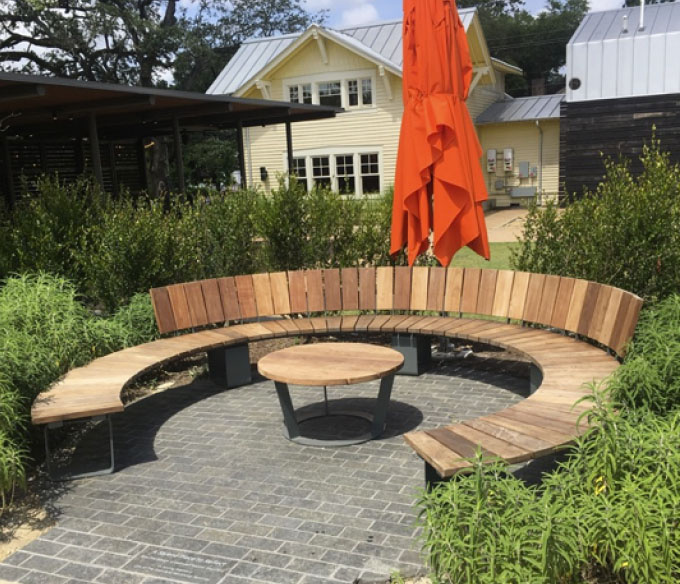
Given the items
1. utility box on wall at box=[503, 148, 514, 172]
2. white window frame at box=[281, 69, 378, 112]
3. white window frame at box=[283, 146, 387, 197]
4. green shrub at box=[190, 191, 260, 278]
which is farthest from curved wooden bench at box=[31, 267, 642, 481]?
utility box on wall at box=[503, 148, 514, 172]

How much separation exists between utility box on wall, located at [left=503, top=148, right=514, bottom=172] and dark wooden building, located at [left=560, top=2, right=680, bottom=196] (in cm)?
571

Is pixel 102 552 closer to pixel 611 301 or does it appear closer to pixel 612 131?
pixel 611 301

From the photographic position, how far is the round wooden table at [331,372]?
15.7 ft

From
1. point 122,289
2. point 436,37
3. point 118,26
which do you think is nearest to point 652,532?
point 436,37

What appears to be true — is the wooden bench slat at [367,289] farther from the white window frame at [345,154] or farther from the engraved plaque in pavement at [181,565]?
the white window frame at [345,154]

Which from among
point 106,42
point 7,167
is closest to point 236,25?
point 106,42

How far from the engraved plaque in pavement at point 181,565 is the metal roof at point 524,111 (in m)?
23.7

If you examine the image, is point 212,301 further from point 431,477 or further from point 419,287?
point 431,477

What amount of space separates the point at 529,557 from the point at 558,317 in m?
3.48

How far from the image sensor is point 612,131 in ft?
62.6

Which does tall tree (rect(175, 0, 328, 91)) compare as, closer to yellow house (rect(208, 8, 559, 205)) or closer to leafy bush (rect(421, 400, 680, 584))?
yellow house (rect(208, 8, 559, 205))

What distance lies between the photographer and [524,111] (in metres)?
25.2

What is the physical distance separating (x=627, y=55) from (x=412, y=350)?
50.6ft

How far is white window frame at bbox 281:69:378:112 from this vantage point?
23.1m
